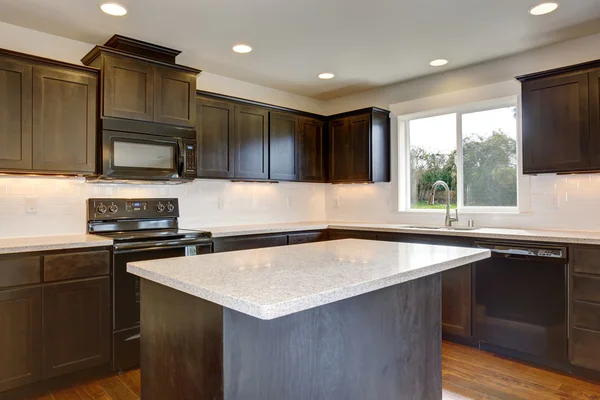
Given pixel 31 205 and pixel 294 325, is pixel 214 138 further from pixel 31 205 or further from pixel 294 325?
pixel 294 325

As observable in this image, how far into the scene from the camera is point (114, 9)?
8.50 ft

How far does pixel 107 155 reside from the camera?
9.48 feet

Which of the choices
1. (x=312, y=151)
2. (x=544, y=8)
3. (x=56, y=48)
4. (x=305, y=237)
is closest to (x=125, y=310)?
(x=305, y=237)

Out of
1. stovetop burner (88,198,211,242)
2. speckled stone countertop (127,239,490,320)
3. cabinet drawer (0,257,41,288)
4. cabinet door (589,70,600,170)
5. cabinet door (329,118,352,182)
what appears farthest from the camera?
Answer: cabinet door (329,118,352,182)

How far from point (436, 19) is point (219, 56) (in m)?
1.83

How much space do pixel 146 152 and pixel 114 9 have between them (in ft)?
3.34

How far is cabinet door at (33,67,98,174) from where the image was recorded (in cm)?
267

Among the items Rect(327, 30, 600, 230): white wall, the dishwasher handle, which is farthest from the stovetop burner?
the dishwasher handle

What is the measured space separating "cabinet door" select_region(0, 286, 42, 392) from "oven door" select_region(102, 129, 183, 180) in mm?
971

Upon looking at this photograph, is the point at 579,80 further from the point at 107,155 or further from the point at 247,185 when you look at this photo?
the point at 107,155

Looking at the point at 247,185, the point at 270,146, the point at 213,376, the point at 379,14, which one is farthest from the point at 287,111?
the point at 213,376

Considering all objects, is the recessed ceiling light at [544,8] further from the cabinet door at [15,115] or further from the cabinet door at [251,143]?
the cabinet door at [15,115]

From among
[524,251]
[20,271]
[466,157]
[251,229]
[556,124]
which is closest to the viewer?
[20,271]

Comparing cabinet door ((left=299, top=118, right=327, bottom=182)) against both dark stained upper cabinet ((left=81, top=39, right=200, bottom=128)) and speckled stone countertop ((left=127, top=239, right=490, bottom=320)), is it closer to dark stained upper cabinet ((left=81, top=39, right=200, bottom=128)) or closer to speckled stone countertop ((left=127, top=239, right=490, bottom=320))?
dark stained upper cabinet ((left=81, top=39, right=200, bottom=128))
